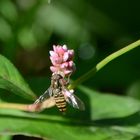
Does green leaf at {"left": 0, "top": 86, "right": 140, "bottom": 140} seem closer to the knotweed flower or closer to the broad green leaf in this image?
the broad green leaf

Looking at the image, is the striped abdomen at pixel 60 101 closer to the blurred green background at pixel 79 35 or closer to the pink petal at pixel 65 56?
the pink petal at pixel 65 56

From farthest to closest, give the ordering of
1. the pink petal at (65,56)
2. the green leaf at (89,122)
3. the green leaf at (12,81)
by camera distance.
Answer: the green leaf at (89,122)
the green leaf at (12,81)
the pink petal at (65,56)

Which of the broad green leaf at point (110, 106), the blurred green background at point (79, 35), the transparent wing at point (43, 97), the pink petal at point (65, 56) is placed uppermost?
the blurred green background at point (79, 35)

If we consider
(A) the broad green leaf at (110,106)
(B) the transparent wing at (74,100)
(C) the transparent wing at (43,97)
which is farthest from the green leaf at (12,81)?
(A) the broad green leaf at (110,106)

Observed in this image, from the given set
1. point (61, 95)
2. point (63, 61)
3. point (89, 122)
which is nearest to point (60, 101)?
point (61, 95)

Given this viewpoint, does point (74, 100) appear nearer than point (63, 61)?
No

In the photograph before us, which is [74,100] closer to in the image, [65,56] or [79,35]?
[65,56]

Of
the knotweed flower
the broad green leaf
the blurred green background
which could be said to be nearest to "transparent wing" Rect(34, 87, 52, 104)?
the knotweed flower
